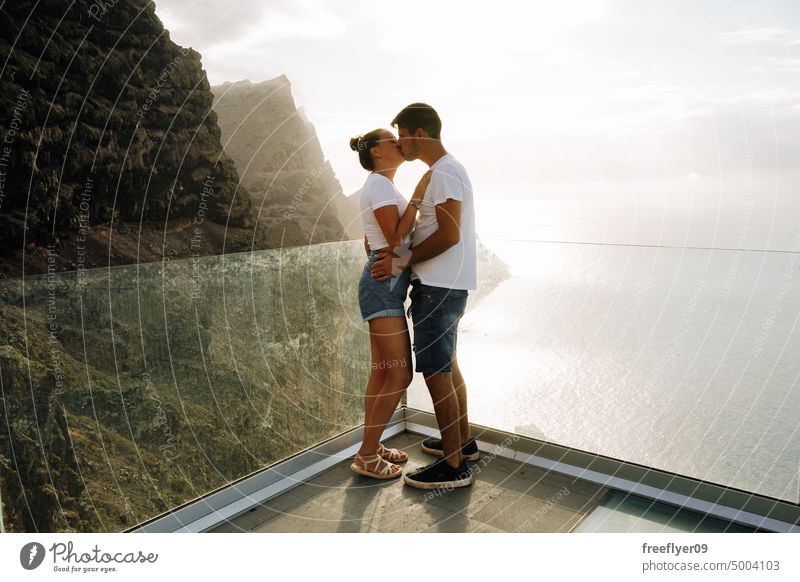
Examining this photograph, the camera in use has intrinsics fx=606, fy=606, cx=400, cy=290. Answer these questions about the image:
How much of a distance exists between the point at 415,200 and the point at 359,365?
4.76 feet

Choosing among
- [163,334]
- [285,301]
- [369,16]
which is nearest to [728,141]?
[369,16]

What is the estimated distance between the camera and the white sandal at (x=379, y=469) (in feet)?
8.55

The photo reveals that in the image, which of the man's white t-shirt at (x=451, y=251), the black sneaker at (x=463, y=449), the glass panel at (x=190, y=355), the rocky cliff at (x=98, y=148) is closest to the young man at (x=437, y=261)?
the man's white t-shirt at (x=451, y=251)

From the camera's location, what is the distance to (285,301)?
3.50 metres

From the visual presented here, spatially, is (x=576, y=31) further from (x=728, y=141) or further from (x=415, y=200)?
(x=415, y=200)

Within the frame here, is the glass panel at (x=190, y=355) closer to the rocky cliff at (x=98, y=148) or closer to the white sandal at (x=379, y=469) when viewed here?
the white sandal at (x=379, y=469)

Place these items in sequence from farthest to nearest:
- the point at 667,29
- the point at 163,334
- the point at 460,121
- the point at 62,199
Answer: the point at 62,199 < the point at 163,334 < the point at 460,121 < the point at 667,29

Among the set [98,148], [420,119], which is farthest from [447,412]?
[98,148]

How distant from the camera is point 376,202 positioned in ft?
7.60

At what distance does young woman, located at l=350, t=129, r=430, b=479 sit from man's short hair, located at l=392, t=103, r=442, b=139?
0.08m

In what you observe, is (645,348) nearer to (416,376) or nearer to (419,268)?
(416,376)

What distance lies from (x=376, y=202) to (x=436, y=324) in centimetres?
53

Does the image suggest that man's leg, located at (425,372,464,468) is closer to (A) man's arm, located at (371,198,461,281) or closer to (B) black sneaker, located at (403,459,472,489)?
(B) black sneaker, located at (403,459,472,489)

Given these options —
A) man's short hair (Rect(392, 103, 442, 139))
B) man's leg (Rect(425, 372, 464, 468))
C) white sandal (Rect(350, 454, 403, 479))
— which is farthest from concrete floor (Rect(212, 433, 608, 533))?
man's short hair (Rect(392, 103, 442, 139))
